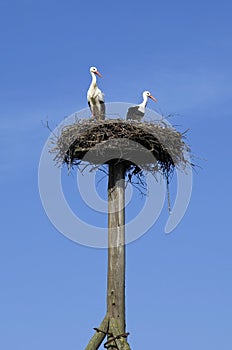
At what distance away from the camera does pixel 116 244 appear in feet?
21.3

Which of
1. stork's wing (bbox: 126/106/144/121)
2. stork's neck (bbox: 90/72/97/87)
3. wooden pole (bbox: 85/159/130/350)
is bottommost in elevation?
wooden pole (bbox: 85/159/130/350)

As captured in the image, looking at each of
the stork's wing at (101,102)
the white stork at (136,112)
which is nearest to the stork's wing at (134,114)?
the white stork at (136,112)

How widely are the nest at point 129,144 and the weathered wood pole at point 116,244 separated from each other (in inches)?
8.6

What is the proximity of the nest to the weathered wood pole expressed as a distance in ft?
0.72

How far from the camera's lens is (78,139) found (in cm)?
714

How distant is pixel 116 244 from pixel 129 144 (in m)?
1.06

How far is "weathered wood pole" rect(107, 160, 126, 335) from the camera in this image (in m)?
6.27

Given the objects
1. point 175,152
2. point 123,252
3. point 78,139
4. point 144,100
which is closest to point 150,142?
point 175,152

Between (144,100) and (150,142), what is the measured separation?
250 centimetres

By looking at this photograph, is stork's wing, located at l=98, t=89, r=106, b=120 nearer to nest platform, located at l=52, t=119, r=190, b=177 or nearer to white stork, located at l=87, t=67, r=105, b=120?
white stork, located at l=87, t=67, r=105, b=120

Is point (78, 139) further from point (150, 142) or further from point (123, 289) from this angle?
point (123, 289)

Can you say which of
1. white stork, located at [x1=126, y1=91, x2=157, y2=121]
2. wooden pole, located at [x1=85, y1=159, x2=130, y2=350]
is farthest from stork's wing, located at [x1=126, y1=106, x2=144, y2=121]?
wooden pole, located at [x1=85, y1=159, x2=130, y2=350]

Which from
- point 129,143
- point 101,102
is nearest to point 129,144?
point 129,143

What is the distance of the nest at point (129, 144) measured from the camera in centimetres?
695
